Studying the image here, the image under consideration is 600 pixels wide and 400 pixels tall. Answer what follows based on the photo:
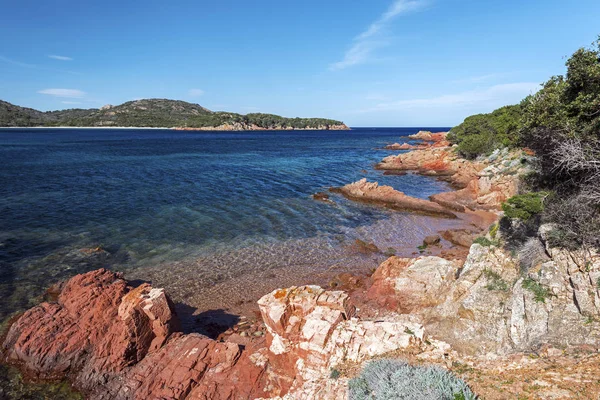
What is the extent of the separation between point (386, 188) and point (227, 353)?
2732 centimetres

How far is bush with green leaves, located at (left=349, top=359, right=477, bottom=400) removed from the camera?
668cm

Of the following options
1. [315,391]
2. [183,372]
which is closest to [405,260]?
[315,391]

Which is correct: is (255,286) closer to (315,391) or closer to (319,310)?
(319,310)

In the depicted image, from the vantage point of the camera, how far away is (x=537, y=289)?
10352 mm

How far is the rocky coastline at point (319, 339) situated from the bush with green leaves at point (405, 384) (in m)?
0.55

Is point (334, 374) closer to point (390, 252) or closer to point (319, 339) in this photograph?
point (319, 339)

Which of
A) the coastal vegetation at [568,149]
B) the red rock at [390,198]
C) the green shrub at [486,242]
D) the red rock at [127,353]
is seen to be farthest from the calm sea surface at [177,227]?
the coastal vegetation at [568,149]

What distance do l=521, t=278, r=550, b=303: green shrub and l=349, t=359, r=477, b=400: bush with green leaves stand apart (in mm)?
4875

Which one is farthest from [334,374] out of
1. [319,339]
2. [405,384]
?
[405,384]

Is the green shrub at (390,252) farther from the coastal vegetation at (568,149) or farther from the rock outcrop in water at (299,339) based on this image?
the coastal vegetation at (568,149)

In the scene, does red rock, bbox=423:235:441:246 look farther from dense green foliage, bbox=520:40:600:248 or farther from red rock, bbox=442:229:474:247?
dense green foliage, bbox=520:40:600:248

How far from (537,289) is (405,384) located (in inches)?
251

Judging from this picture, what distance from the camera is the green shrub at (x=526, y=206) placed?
1272 centimetres

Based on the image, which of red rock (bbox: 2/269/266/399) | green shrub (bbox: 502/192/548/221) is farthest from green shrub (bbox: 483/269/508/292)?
red rock (bbox: 2/269/266/399)
